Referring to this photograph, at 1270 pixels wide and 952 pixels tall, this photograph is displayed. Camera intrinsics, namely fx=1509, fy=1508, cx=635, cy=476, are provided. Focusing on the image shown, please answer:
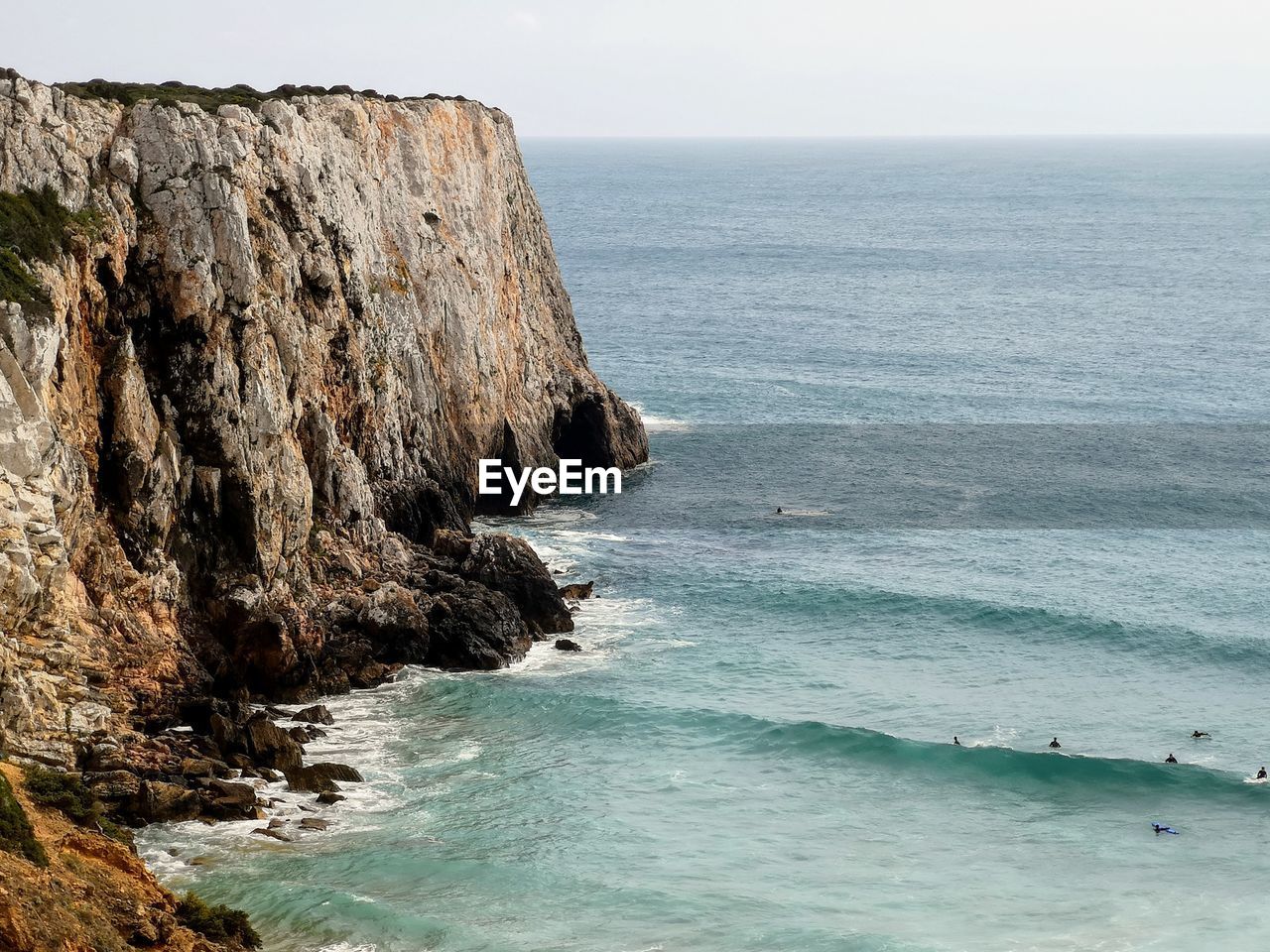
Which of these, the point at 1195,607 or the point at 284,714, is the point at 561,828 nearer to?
the point at 284,714

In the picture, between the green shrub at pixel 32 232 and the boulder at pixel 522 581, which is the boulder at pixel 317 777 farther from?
the green shrub at pixel 32 232

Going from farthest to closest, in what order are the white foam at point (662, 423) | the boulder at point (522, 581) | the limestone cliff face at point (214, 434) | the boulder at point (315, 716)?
the white foam at point (662, 423) → the boulder at point (522, 581) → the boulder at point (315, 716) → the limestone cliff face at point (214, 434)

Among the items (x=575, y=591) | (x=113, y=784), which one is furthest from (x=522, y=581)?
(x=113, y=784)

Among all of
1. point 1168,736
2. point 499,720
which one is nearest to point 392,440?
point 499,720

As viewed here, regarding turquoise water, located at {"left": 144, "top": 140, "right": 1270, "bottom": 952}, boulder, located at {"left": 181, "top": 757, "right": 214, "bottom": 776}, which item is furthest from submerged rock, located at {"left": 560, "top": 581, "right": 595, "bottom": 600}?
boulder, located at {"left": 181, "top": 757, "right": 214, "bottom": 776}

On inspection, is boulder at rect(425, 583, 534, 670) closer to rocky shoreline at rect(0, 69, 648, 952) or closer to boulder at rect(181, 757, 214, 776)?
rocky shoreline at rect(0, 69, 648, 952)

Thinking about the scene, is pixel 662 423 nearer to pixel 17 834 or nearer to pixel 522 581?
pixel 522 581

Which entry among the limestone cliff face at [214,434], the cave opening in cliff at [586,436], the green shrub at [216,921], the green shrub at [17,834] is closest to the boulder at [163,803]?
Answer: the limestone cliff face at [214,434]
